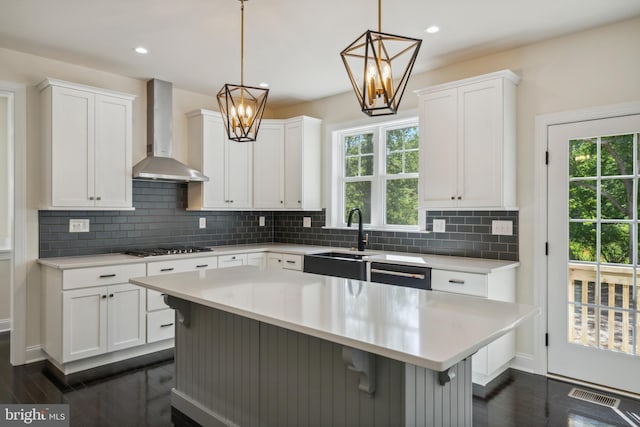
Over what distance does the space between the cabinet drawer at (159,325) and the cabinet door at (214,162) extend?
3.95 feet

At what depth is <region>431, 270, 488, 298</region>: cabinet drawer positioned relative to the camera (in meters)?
3.10

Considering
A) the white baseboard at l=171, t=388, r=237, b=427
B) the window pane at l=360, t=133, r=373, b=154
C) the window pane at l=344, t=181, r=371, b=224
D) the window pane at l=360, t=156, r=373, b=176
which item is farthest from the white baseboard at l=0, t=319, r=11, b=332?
the window pane at l=360, t=133, r=373, b=154

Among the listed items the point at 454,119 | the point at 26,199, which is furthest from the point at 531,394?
the point at 26,199

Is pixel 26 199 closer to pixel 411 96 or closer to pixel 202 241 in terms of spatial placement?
pixel 202 241

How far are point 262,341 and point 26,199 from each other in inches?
105

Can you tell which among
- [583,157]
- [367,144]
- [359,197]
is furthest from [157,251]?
[583,157]

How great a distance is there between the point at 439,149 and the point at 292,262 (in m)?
1.87

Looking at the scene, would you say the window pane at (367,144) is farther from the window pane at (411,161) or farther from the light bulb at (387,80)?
the light bulb at (387,80)

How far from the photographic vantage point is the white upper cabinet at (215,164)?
453cm

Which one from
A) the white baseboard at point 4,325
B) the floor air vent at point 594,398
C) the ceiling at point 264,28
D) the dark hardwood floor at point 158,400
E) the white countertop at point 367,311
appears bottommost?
the dark hardwood floor at point 158,400

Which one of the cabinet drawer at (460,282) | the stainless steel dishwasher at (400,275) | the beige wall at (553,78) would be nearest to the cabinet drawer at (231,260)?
the stainless steel dishwasher at (400,275)

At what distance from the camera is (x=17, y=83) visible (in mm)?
3562

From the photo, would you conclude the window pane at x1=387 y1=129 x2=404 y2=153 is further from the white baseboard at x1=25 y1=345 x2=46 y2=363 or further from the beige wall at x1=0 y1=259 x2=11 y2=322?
the beige wall at x1=0 y1=259 x2=11 y2=322

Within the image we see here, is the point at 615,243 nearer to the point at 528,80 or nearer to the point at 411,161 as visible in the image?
the point at 528,80
